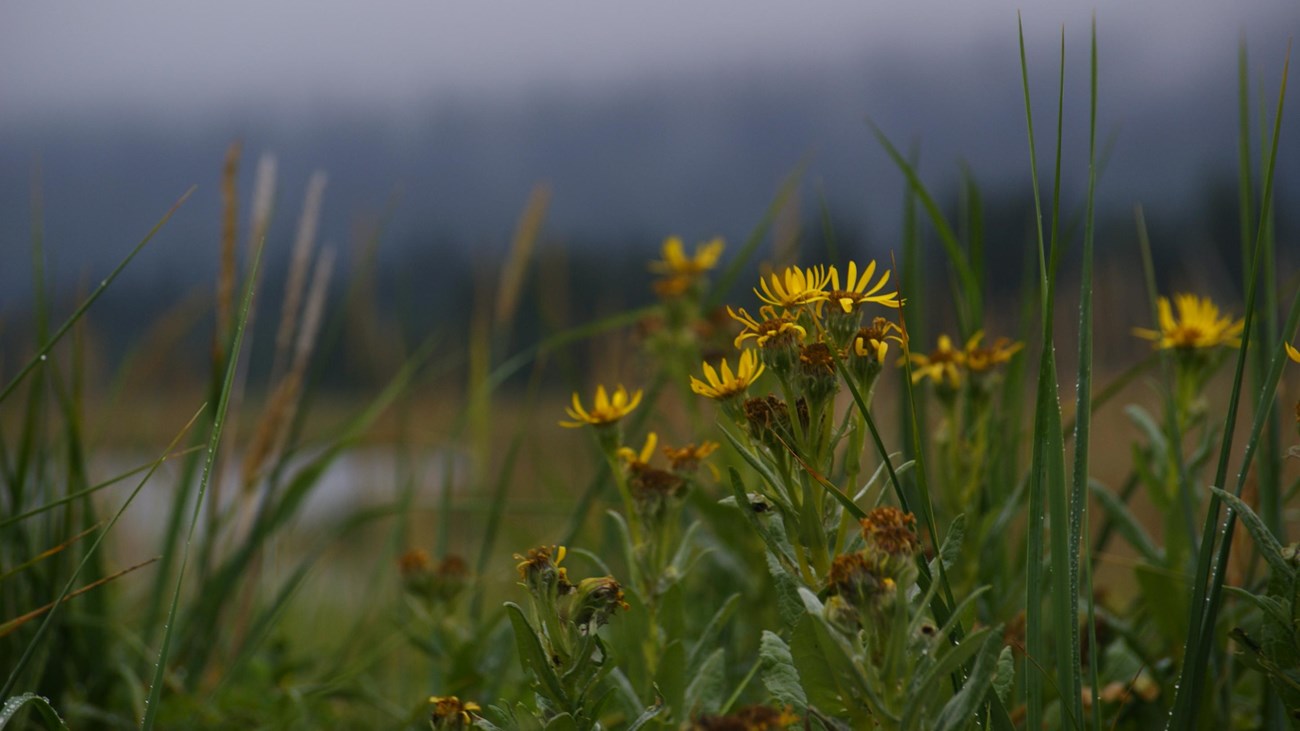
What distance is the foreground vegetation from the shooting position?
2.64 ft

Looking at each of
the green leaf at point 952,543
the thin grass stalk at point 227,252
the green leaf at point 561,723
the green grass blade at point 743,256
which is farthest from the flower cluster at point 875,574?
the thin grass stalk at point 227,252

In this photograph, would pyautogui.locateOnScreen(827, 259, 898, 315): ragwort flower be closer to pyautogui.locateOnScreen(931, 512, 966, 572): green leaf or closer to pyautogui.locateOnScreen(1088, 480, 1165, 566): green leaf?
pyautogui.locateOnScreen(931, 512, 966, 572): green leaf

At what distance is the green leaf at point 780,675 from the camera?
821mm

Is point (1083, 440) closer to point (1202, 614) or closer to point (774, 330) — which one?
point (1202, 614)

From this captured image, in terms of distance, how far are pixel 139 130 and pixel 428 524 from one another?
95643 millimetres

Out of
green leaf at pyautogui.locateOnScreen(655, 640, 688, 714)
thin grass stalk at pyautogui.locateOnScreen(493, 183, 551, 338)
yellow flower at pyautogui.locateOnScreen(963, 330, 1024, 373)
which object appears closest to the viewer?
green leaf at pyautogui.locateOnScreen(655, 640, 688, 714)

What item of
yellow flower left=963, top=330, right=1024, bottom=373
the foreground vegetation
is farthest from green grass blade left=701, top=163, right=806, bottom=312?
yellow flower left=963, top=330, right=1024, bottom=373

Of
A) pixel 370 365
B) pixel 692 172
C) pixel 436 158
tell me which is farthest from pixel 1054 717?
pixel 436 158

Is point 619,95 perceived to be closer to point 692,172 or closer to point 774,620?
point 692,172

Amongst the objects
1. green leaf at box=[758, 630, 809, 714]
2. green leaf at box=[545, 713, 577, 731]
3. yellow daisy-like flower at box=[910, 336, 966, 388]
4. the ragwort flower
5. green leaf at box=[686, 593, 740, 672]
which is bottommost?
green leaf at box=[686, 593, 740, 672]

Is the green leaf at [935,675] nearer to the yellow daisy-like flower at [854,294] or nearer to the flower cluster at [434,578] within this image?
the yellow daisy-like flower at [854,294]

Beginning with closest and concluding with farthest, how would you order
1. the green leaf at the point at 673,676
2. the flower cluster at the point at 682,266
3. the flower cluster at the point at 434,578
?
the green leaf at the point at 673,676, the flower cluster at the point at 434,578, the flower cluster at the point at 682,266

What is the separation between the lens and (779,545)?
2.88 ft

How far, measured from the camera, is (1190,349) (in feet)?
4.53
